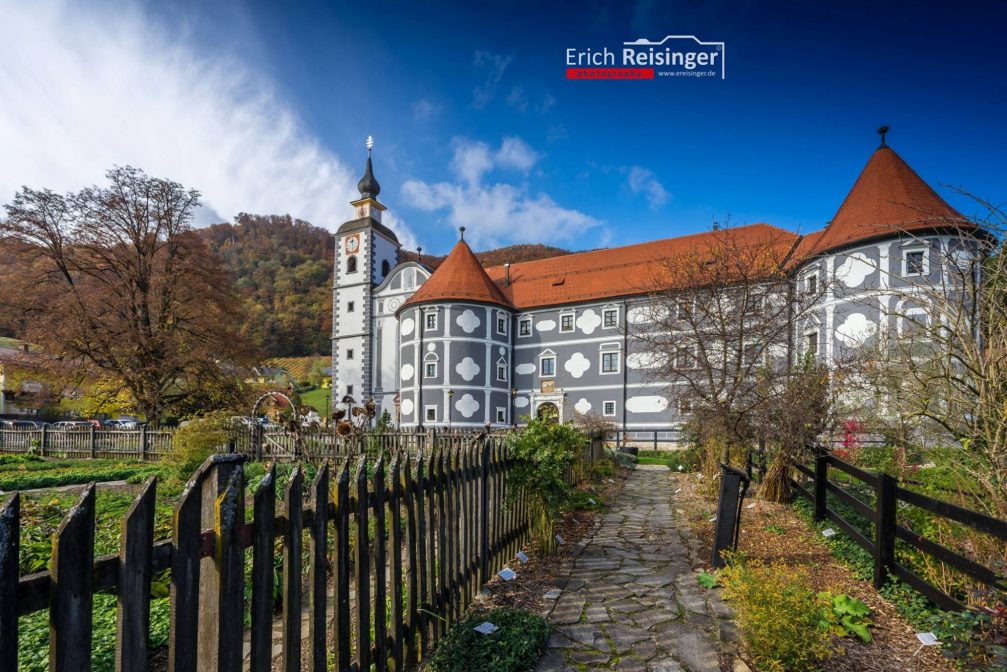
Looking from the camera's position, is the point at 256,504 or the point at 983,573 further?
the point at 983,573

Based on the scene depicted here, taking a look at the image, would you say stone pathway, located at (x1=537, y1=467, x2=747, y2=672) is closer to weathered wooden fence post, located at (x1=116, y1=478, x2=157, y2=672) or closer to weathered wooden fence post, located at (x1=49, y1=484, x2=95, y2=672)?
weathered wooden fence post, located at (x1=116, y1=478, x2=157, y2=672)

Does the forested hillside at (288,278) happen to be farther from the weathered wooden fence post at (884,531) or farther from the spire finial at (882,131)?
the weathered wooden fence post at (884,531)

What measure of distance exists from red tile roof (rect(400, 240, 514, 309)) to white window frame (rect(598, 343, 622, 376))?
6.69 m

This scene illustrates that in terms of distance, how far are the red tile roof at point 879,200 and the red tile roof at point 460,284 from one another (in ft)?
55.9

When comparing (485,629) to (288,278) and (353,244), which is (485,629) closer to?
(353,244)

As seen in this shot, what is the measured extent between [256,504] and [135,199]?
24046 mm

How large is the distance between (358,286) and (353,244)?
354cm

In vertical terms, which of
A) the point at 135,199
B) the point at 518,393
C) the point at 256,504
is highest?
the point at 135,199

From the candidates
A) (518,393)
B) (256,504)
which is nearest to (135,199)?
(518,393)

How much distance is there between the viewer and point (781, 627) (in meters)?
3.18

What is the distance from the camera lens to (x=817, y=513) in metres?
6.79

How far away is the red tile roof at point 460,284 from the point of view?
30469 millimetres

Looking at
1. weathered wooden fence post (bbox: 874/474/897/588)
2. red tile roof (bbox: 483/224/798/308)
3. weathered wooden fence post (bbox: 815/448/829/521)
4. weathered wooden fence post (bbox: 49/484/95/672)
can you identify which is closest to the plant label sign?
weathered wooden fence post (bbox: 49/484/95/672)

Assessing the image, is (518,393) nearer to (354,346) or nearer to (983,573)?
(354,346)
